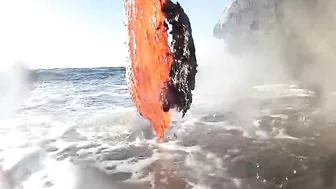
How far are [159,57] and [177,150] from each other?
3470 mm

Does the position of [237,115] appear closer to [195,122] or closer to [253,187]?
[195,122]

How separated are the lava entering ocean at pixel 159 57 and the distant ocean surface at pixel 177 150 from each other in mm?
1622

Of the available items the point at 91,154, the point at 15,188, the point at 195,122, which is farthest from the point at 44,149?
the point at 195,122

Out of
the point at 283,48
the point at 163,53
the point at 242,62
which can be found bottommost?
the point at 242,62

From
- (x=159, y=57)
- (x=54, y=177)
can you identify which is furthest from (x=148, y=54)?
(x=54, y=177)

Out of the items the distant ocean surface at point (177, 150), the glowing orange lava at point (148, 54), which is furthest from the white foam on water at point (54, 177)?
the glowing orange lava at point (148, 54)

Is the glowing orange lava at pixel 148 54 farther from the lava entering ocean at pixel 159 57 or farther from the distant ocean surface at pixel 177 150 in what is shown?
the distant ocean surface at pixel 177 150

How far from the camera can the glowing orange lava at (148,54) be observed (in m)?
5.18

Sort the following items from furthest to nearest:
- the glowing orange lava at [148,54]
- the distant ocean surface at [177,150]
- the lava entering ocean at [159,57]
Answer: the distant ocean surface at [177,150]
the glowing orange lava at [148,54]
the lava entering ocean at [159,57]

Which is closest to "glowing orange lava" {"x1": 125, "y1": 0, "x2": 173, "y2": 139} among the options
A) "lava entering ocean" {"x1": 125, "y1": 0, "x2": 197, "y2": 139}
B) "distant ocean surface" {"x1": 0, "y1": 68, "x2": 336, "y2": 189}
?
"lava entering ocean" {"x1": 125, "y1": 0, "x2": 197, "y2": 139}

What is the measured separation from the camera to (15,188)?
6.39 m

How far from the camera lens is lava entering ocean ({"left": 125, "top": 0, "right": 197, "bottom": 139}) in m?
5.05

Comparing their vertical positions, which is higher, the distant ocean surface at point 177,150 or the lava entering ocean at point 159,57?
the lava entering ocean at point 159,57

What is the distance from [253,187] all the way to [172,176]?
1.53 meters
